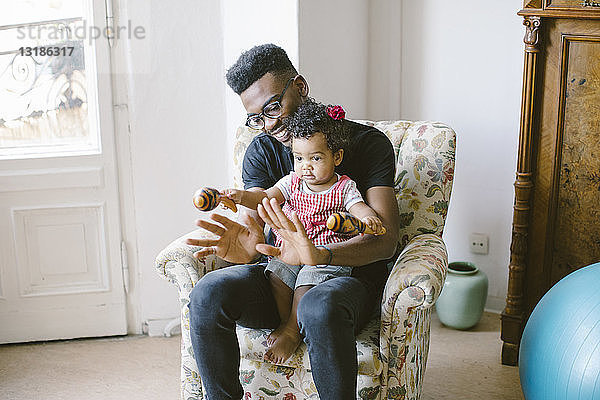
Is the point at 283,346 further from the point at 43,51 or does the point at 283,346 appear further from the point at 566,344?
the point at 43,51

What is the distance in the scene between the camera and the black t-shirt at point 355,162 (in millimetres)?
2020

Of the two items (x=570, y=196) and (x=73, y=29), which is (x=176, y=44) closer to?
(x=73, y=29)

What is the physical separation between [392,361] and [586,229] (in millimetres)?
1000

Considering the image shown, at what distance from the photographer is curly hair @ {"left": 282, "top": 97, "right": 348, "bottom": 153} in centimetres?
190

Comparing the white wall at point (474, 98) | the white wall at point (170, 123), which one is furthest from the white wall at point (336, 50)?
the white wall at point (170, 123)

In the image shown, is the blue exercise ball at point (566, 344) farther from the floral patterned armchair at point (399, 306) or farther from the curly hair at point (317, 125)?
the curly hair at point (317, 125)

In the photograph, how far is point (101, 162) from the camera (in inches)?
110

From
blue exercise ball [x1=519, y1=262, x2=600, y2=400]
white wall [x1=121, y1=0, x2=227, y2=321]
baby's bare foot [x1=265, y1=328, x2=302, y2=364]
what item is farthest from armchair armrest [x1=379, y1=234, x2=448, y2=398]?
white wall [x1=121, y1=0, x2=227, y2=321]

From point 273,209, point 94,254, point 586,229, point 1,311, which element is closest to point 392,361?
point 273,209

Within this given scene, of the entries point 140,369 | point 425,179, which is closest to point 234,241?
point 425,179

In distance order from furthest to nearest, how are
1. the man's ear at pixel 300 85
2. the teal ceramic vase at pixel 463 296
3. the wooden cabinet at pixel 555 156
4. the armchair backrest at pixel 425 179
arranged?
the teal ceramic vase at pixel 463 296, the wooden cabinet at pixel 555 156, the armchair backrest at pixel 425 179, the man's ear at pixel 300 85

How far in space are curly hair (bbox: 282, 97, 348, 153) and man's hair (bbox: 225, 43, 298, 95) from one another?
0.16 m

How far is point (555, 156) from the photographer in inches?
95.7

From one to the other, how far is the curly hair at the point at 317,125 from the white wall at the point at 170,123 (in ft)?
3.14
